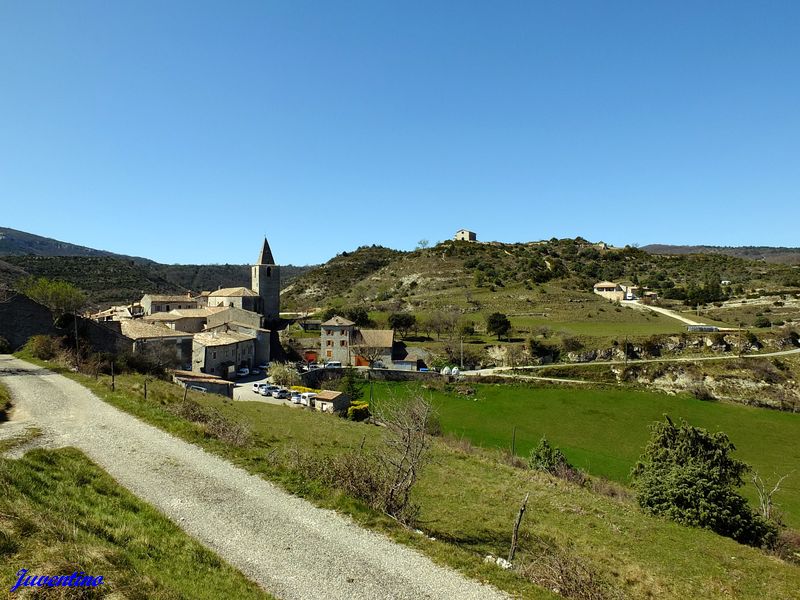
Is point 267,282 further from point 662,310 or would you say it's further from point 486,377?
point 662,310

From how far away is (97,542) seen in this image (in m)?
7.29

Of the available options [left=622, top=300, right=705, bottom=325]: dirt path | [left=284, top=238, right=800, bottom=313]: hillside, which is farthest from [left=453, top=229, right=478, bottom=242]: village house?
[left=622, top=300, right=705, bottom=325]: dirt path

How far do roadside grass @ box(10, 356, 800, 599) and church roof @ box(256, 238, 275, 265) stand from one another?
56377 millimetres

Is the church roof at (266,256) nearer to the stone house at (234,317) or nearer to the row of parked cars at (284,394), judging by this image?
the stone house at (234,317)

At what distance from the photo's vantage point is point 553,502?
62.2 ft

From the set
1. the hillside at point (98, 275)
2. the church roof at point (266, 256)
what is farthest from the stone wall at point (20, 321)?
the hillside at point (98, 275)

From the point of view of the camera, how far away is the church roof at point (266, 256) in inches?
3108

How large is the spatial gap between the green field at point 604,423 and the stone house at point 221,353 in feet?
56.1

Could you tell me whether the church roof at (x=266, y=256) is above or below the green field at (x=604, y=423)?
above

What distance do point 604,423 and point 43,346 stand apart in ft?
149

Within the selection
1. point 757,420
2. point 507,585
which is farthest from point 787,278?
point 507,585

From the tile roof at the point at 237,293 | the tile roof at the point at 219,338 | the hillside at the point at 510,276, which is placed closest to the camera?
the tile roof at the point at 219,338

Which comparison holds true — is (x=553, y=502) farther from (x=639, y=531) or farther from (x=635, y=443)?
(x=635, y=443)

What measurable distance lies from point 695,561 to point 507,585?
31.0 feet
